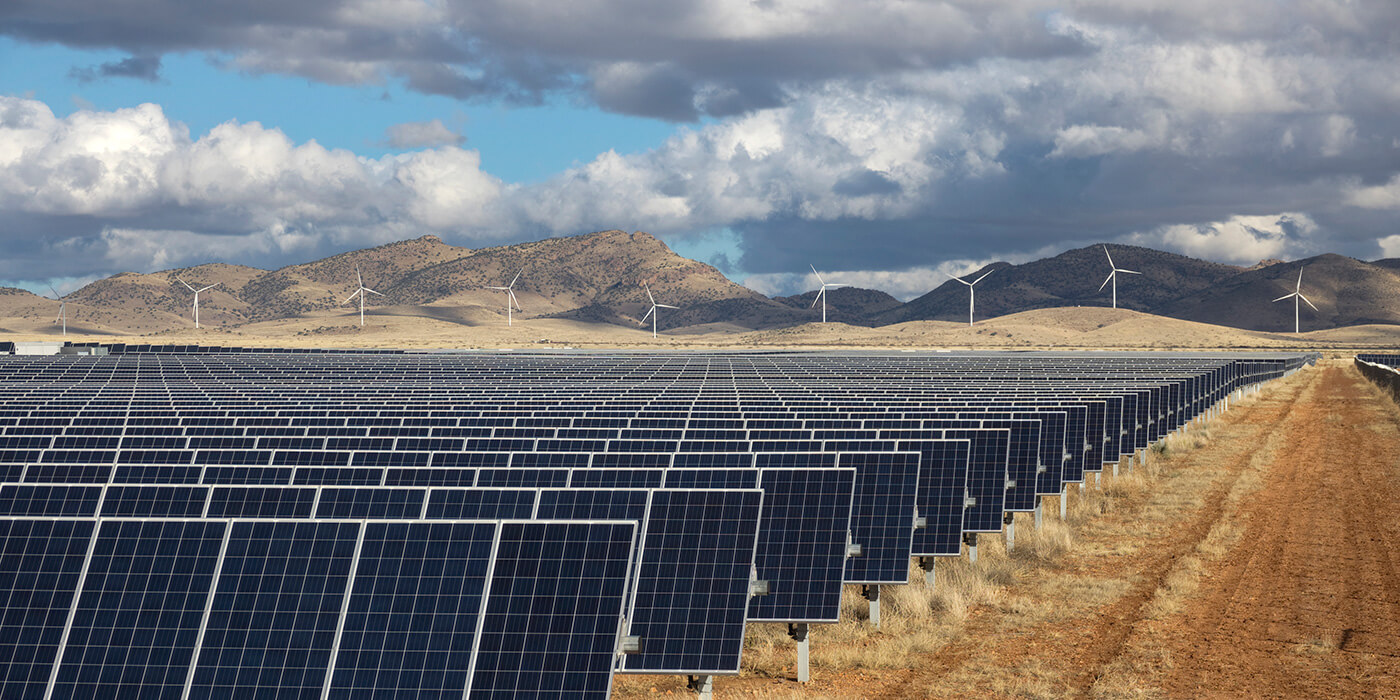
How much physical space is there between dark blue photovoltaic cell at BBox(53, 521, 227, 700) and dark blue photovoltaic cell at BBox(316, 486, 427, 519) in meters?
2.55

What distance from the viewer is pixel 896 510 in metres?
13.9

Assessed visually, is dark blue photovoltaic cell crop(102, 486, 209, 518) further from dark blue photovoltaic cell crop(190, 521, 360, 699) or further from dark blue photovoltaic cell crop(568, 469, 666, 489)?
dark blue photovoltaic cell crop(568, 469, 666, 489)

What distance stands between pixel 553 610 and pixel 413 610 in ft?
3.05

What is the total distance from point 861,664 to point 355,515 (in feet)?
18.3

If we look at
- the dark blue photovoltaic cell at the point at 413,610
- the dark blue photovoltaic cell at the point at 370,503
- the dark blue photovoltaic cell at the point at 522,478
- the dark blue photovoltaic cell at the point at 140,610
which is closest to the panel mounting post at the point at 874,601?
the dark blue photovoltaic cell at the point at 522,478

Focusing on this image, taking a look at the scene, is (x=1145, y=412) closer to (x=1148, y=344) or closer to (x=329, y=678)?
(x=329, y=678)

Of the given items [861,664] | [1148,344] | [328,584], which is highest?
[1148,344]

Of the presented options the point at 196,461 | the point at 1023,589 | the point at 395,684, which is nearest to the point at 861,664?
the point at 1023,589

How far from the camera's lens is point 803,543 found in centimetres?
1209

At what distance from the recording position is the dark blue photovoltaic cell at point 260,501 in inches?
427

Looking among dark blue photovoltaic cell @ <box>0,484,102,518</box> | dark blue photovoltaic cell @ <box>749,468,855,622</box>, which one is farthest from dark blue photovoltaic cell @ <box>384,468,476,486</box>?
dark blue photovoltaic cell @ <box>749,468,855,622</box>

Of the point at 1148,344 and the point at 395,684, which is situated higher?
the point at 1148,344

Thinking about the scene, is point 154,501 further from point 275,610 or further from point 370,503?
point 275,610

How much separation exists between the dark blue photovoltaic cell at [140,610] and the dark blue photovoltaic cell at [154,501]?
277 centimetres
